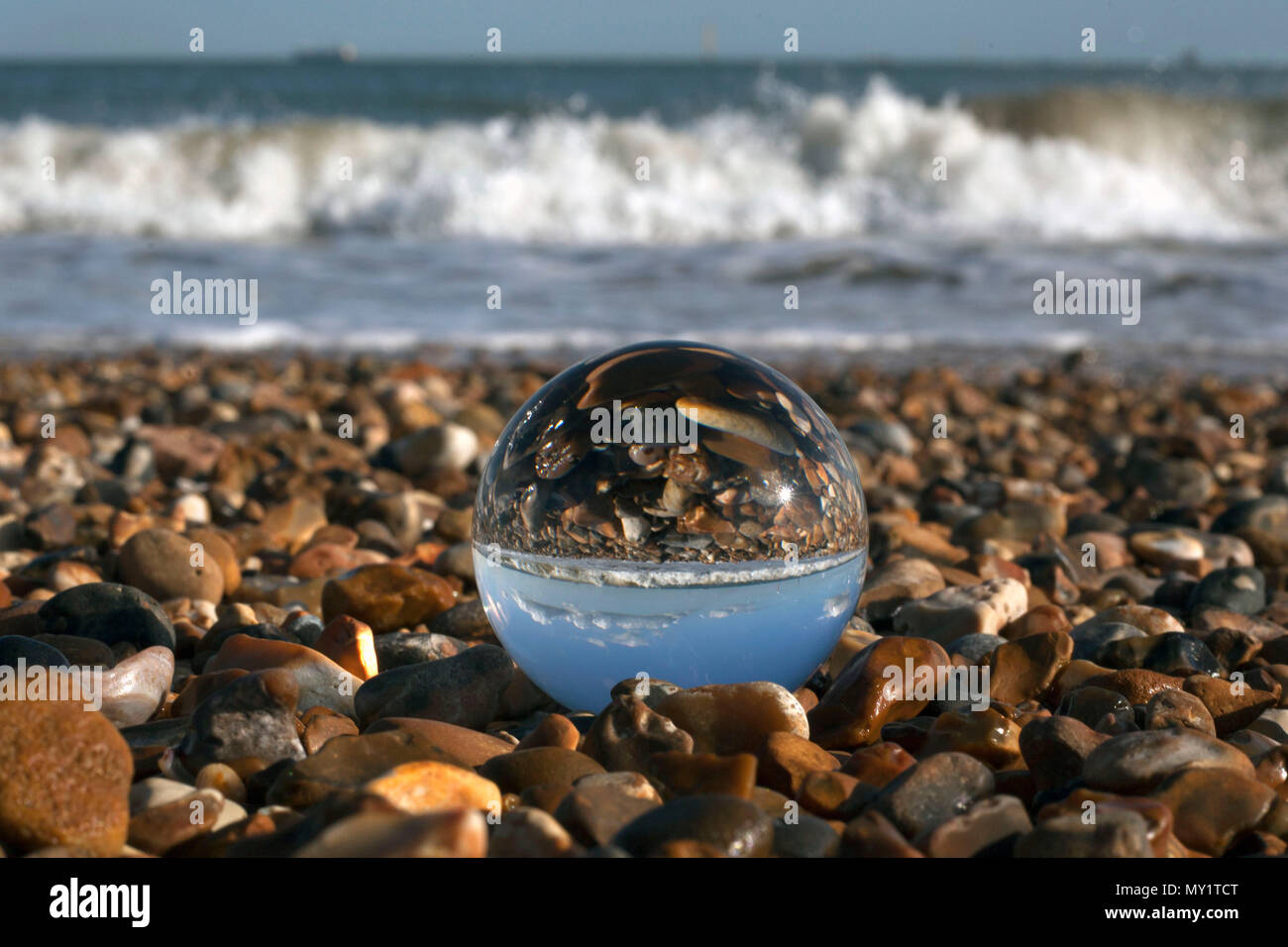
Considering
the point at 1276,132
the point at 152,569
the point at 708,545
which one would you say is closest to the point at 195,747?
the point at 708,545

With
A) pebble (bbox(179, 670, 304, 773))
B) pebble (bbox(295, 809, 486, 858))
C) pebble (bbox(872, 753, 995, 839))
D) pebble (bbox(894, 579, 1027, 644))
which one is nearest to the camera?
pebble (bbox(295, 809, 486, 858))

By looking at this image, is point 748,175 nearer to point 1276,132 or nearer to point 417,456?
point 1276,132

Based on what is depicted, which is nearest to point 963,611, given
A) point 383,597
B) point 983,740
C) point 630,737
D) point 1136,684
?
point 1136,684

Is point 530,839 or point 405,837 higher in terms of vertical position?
point 405,837

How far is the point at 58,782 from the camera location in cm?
185

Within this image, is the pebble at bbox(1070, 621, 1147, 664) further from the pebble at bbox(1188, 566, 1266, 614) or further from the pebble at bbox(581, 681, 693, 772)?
the pebble at bbox(581, 681, 693, 772)

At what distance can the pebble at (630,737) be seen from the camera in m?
2.18

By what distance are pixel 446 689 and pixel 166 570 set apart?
4.30 feet

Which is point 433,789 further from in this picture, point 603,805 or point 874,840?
point 874,840

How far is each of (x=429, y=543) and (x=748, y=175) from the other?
50.8 feet

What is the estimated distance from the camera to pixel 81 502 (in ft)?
15.4

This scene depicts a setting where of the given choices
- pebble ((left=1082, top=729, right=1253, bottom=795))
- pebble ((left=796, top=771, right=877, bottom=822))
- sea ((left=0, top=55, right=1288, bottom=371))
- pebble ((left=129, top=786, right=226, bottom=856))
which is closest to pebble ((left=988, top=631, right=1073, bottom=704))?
pebble ((left=1082, top=729, right=1253, bottom=795))

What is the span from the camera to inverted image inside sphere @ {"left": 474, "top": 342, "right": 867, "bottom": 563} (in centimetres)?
228

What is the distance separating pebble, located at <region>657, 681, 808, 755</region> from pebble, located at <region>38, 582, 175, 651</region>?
138cm
